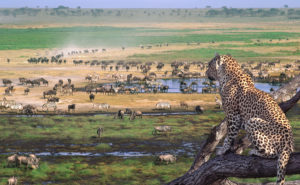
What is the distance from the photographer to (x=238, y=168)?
7188mm

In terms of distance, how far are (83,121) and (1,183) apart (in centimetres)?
1521

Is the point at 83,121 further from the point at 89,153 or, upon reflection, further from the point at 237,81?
the point at 237,81

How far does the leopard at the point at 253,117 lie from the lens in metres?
7.41

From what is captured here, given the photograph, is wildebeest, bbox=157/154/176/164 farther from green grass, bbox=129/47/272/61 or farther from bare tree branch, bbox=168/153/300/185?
green grass, bbox=129/47/272/61

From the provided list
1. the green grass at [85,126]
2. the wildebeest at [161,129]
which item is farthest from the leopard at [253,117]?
the wildebeest at [161,129]

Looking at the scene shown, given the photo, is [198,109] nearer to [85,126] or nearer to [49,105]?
[85,126]

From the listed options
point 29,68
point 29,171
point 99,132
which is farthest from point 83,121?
point 29,68

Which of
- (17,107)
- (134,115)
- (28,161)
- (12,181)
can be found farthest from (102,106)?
(12,181)

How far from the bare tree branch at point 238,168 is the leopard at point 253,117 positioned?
14cm

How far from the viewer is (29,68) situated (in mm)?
82500

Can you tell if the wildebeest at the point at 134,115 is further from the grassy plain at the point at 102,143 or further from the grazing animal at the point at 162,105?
the grazing animal at the point at 162,105

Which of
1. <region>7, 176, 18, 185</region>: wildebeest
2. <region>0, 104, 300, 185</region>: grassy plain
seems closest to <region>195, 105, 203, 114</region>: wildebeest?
<region>0, 104, 300, 185</region>: grassy plain

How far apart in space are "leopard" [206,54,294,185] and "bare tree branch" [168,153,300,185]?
143 millimetres

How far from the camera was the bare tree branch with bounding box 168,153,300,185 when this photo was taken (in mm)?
7012
